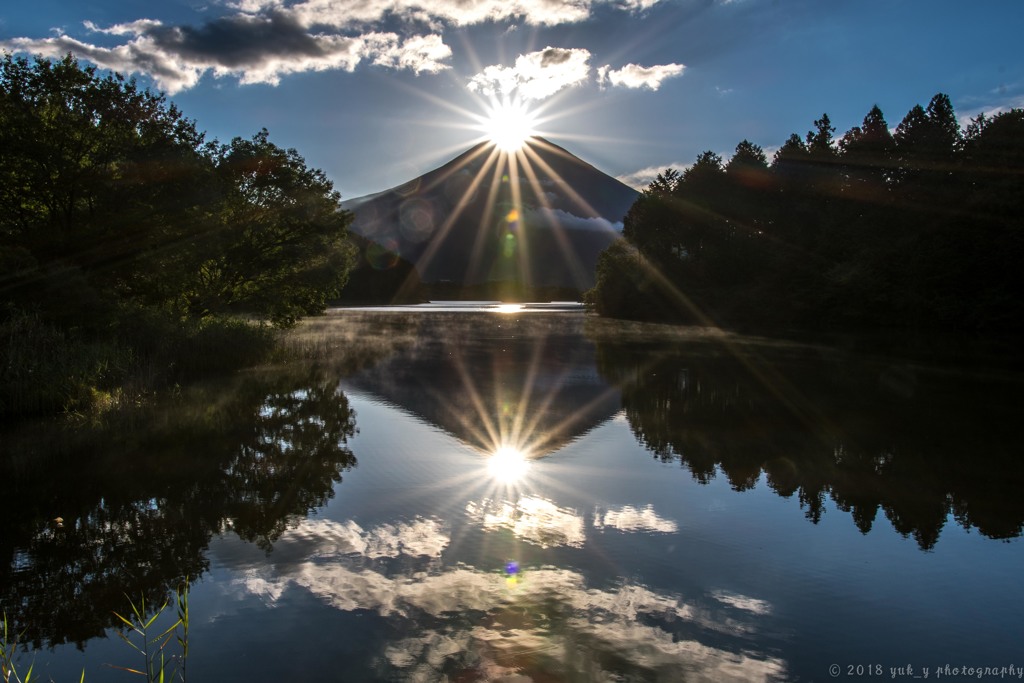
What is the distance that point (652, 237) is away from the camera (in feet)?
269

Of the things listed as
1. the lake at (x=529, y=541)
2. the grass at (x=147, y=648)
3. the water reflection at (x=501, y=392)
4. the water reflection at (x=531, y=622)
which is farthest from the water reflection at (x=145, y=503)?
the water reflection at (x=501, y=392)

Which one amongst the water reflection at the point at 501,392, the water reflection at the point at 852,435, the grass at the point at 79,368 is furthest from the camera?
the grass at the point at 79,368

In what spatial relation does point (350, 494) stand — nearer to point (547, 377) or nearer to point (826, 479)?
point (826, 479)

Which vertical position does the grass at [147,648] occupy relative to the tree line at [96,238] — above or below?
below

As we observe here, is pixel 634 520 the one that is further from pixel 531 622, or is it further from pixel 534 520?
pixel 531 622

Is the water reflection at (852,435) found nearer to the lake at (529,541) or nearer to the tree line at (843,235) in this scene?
the lake at (529,541)

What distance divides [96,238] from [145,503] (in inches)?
A: 598

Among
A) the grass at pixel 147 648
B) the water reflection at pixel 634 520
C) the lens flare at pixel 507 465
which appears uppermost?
the water reflection at pixel 634 520

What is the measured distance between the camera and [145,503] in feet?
29.2

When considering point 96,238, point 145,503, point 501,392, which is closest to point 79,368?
point 96,238

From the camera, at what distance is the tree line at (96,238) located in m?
15.9

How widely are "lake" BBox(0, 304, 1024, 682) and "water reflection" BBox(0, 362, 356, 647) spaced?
41 mm

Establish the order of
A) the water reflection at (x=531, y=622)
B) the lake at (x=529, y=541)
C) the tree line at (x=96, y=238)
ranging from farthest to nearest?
the tree line at (x=96, y=238) < the lake at (x=529, y=541) < the water reflection at (x=531, y=622)

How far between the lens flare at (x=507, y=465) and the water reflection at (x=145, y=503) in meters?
2.46
